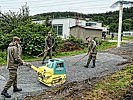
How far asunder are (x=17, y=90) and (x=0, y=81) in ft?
6.31

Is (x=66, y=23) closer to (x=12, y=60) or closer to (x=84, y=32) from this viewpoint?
(x=84, y=32)

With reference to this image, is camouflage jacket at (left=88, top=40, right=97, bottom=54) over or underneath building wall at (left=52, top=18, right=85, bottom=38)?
underneath

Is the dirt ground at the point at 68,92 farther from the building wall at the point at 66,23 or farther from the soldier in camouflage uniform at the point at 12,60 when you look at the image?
the building wall at the point at 66,23

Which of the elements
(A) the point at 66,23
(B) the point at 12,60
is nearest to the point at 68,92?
(B) the point at 12,60

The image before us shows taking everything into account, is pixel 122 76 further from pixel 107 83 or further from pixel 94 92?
pixel 94 92

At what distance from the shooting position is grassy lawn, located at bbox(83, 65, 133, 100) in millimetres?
8828

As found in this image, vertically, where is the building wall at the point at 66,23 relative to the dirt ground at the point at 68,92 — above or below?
above

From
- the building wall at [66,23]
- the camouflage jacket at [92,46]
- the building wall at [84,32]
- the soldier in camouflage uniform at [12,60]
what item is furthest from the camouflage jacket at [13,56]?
the building wall at [66,23]

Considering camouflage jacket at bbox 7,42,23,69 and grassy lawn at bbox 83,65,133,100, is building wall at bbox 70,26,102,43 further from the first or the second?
camouflage jacket at bbox 7,42,23,69

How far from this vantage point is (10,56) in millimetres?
9484

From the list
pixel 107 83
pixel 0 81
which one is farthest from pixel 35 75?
pixel 107 83

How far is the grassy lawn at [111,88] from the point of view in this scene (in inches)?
348

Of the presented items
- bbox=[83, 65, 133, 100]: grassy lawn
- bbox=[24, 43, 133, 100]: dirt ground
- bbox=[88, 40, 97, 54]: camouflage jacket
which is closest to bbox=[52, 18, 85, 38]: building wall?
bbox=[88, 40, 97, 54]: camouflage jacket

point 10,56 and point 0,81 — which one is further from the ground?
point 10,56
